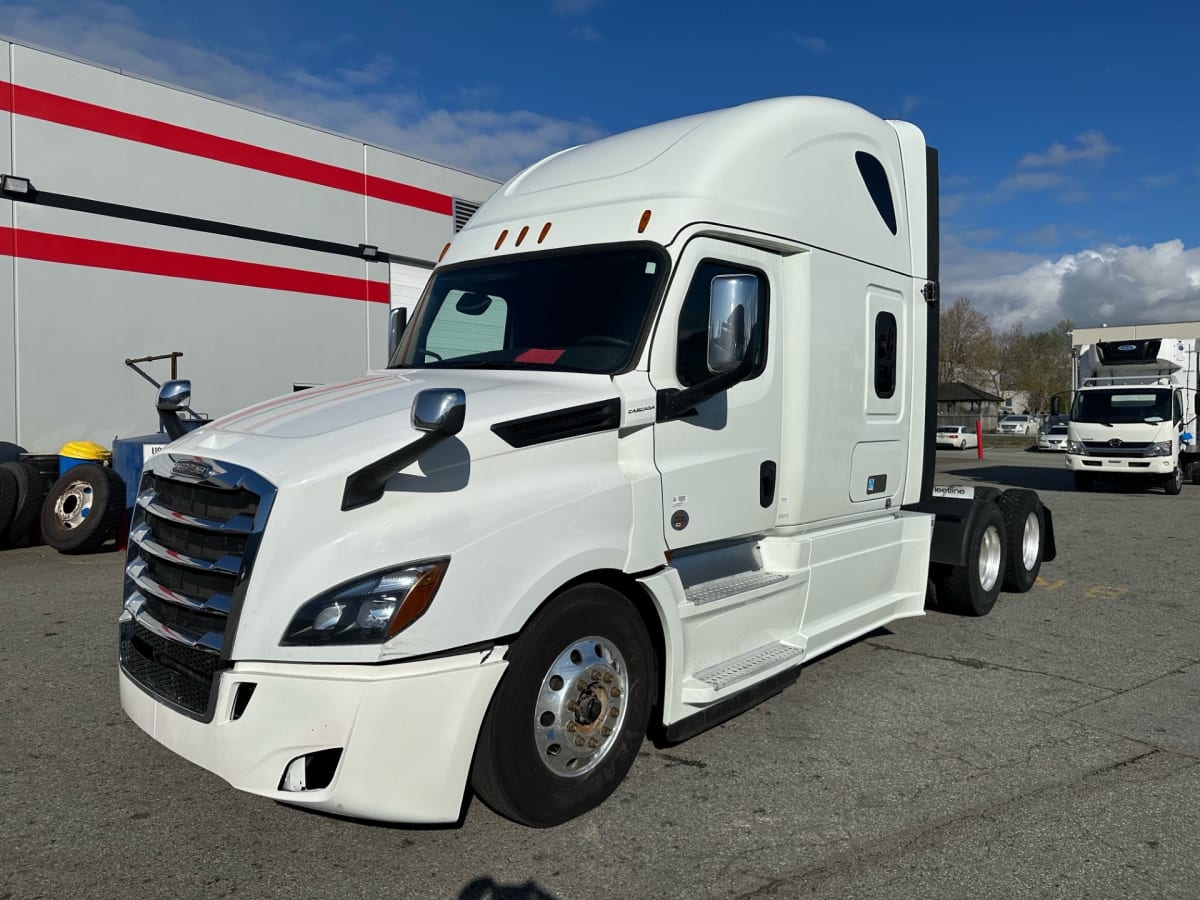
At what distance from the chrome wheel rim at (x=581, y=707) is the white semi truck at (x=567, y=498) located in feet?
0.04

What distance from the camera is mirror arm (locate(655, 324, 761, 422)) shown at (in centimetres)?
393

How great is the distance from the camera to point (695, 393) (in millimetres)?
4016

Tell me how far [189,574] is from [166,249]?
979cm

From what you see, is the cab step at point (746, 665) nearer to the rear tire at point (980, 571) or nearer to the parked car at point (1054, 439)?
the rear tire at point (980, 571)

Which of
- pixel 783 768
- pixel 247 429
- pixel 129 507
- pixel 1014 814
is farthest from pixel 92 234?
pixel 1014 814

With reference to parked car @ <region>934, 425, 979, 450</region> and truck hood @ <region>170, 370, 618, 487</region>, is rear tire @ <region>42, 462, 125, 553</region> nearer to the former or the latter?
truck hood @ <region>170, 370, 618, 487</region>

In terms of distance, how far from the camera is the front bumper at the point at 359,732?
294 centimetres

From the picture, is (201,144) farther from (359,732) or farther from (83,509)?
(359,732)

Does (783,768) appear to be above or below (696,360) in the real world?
below

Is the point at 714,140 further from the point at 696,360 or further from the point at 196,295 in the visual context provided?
the point at 196,295

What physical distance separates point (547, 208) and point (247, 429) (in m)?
2.05

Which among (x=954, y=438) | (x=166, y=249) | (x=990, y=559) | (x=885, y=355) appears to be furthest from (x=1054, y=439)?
(x=885, y=355)

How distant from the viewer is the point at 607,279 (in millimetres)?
4227

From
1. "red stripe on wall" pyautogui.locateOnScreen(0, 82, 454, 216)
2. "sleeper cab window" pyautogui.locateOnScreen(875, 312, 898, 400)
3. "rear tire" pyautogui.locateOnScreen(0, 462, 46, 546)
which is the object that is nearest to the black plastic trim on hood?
"sleeper cab window" pyautogui.locateOnScreen(875, 312, 898, 400)
